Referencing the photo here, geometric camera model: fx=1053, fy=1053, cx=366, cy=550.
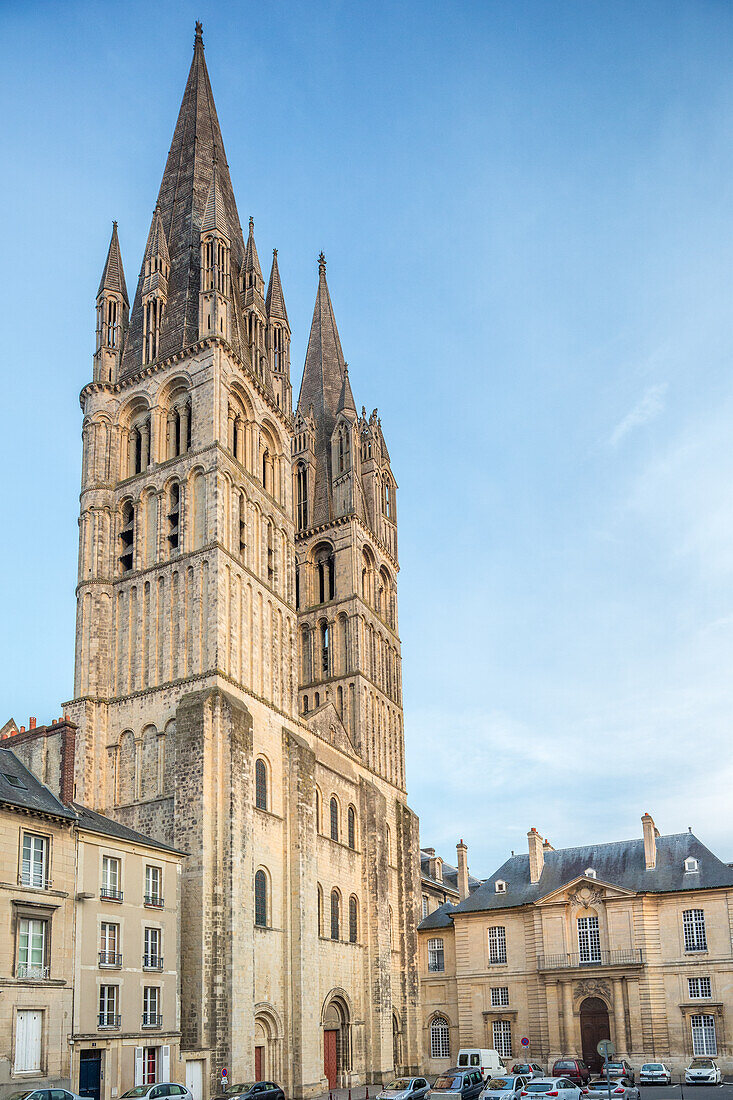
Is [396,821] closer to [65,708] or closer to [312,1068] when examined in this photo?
[312,1068]

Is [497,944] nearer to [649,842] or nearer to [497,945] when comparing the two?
[497,945]

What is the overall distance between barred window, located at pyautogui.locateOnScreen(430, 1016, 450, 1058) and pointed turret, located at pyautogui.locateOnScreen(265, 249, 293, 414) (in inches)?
1303

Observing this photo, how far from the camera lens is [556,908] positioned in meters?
52.0

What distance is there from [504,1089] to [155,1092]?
10082mm

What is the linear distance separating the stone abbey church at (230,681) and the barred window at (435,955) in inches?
59.7

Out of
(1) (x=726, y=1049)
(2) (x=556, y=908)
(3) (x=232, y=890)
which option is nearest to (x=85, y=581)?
(3) (x=232, y=890)

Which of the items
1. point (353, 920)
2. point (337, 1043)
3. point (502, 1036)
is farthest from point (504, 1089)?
point (502, 1036)

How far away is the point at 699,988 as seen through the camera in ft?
157

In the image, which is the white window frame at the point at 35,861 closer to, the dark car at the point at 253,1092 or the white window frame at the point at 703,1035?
the dark car at the point at 253,1092

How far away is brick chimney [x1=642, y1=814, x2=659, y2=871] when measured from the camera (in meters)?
52.2

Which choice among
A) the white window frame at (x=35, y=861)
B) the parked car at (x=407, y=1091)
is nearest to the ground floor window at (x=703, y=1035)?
the parked car at (x=407, y=1091)

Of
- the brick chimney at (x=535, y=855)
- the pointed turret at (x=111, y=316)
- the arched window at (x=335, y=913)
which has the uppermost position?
the pointed turret at (x=111, y=316)

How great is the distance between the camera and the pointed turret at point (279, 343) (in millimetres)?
53281

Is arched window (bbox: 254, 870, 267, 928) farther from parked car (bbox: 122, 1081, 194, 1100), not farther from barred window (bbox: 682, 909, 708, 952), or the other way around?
barred window (bbox: 682, 909, 708, 952)
